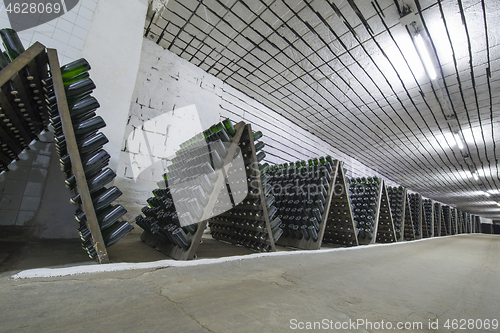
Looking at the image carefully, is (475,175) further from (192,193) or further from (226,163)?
(192,193)

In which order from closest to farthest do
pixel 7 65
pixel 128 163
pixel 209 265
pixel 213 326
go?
pixel 213 326, pixel 7 65, pixel 209 265, pixel 128 163

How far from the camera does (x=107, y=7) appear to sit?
3053 mm

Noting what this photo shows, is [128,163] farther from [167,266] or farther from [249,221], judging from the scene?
[167,266]

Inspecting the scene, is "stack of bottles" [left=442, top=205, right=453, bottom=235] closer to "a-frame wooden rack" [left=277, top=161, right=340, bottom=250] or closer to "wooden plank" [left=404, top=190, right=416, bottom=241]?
"wooden plank" [left=404, top=190, right=416, bottom=241]

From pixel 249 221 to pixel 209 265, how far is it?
0.92 metres

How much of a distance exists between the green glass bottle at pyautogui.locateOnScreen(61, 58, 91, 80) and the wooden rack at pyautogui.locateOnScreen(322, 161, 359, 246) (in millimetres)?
2999

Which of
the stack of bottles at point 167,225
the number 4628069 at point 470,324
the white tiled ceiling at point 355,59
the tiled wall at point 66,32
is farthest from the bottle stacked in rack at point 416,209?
the tiled wall at point 66,32

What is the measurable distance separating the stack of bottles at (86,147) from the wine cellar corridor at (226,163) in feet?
0.04

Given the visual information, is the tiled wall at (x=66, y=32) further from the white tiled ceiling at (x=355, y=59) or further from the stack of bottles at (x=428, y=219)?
the stack of bottles at (x=428, y=219)

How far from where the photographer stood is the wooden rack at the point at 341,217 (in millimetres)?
3227

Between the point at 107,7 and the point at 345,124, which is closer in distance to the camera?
the point at 107,7

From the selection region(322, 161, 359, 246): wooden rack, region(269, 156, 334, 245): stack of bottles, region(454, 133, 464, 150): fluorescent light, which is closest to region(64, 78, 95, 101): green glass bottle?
region(269, 156, 334, 245): stack of bottles

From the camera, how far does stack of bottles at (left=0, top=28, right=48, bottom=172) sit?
1.15m

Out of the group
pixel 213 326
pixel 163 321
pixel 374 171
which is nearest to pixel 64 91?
pixel 163 321
